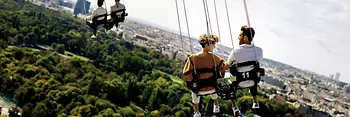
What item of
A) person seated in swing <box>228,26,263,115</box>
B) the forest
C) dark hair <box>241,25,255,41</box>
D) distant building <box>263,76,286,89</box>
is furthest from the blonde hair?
distant building <box>263,76,286,89</box>

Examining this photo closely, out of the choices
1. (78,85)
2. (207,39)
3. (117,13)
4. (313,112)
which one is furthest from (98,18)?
(313,112)

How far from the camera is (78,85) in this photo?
146 ft

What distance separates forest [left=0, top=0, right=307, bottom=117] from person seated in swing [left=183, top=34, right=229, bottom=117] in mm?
28707

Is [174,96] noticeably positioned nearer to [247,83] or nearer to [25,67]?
[25,67]

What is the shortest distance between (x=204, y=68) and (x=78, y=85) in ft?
127

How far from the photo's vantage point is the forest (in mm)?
37781

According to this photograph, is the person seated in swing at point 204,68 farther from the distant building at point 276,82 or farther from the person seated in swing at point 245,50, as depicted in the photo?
the distant building at point 276,82

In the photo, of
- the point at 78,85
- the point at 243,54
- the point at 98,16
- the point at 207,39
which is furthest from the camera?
the point at 78,85

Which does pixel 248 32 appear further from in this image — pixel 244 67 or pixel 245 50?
pixel 244 67

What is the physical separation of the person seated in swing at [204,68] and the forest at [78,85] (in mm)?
28707

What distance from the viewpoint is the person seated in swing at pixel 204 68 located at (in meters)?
7.66

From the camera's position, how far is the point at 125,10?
11031mm

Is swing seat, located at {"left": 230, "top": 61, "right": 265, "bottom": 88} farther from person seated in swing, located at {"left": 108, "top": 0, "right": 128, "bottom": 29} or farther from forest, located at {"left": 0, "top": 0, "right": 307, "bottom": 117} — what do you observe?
forest, located at {"left": 0, "top": 0, "right": 307, "bottom": 117}

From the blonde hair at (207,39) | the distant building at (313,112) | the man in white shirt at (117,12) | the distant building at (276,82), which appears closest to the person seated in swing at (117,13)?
the man in white shirt at (117,12)
